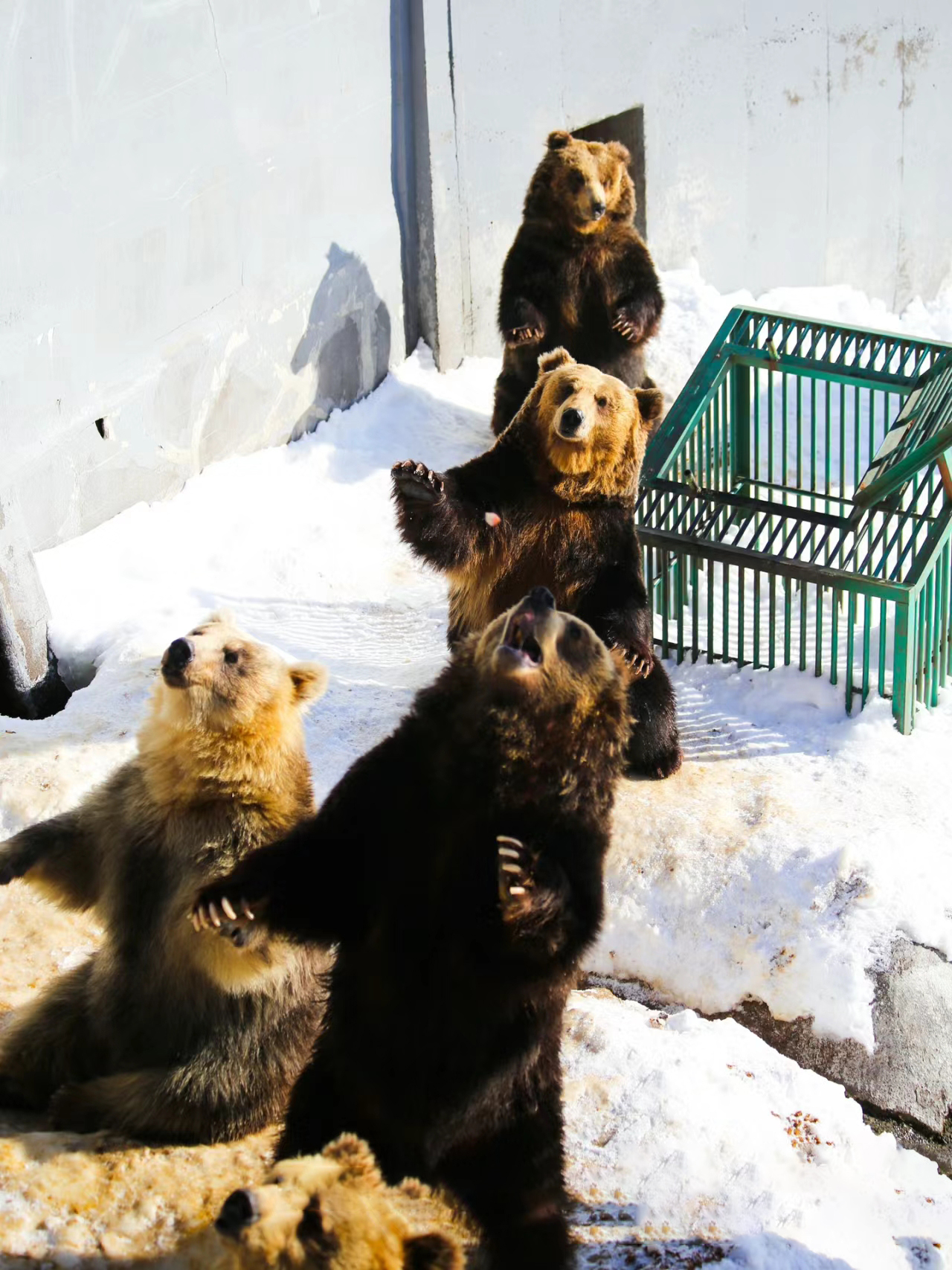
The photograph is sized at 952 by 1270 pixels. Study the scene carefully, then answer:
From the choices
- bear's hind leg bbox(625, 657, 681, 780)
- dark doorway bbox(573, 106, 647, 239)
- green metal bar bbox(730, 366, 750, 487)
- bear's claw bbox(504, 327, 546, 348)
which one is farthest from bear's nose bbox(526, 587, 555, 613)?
dark doorway bbox(573, 106, 647, 239)

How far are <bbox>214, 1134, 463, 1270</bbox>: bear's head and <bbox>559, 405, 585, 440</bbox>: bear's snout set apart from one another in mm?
3364

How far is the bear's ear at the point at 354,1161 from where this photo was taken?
379cm

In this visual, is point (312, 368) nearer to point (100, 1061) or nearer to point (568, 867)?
point (100, 1061)

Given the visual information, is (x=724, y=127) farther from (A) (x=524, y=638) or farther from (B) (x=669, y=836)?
(A) (x=524, y=638)

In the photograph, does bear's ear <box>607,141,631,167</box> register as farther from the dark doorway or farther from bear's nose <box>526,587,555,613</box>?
bear's nose <box>526,587,555,613</box>

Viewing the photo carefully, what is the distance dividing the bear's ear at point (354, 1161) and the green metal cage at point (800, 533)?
14.0 feet

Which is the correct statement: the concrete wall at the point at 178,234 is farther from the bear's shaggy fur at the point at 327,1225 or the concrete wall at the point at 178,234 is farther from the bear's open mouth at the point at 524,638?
the bear's shaggy fur at the point at 327,1225

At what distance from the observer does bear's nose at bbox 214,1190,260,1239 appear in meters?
3.54

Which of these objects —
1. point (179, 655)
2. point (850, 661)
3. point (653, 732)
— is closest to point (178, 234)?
point (653, 732)

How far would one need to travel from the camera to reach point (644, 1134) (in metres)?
5.17

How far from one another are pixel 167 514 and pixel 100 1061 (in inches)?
160

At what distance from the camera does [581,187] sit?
9.58 metres

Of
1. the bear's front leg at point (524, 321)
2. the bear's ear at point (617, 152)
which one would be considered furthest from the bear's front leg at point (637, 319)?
the bear's ear at point (617, 152)

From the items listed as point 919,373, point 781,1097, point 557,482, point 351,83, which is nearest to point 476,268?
point 351,83
